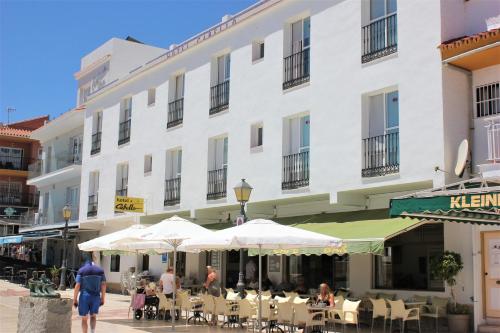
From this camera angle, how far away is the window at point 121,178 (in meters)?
32.0

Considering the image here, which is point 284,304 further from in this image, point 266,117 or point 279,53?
point 279,53

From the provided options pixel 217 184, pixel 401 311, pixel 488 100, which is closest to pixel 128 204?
pixel 217 184

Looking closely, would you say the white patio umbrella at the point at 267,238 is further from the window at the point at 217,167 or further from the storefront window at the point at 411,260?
the window at the point at 217,167

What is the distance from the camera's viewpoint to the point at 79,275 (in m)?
13.1

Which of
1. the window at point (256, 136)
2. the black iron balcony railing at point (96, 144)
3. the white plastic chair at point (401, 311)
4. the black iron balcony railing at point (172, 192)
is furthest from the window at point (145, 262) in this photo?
the white plastic chair at point (401, 311)

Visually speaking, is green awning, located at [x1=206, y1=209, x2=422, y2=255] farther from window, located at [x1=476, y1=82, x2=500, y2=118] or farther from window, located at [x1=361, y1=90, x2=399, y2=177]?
window, located at [x1=476, y1=82, x2=500, y2=118]

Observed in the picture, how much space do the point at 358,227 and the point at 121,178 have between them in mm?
18165

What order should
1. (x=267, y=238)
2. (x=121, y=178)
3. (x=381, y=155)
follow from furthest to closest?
(x=121, y=178) → (x=381, y=155) → (x=267, y=238)

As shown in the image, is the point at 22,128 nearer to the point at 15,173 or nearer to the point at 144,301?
the point at 15,173

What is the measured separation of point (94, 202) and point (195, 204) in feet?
36.7

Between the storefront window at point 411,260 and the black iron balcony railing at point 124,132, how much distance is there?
16.5m

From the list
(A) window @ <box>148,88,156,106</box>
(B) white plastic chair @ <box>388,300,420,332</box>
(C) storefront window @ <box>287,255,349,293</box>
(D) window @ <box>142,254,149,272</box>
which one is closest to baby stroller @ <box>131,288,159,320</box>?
(C) storefront window @ <box>287,255,349,293</box>

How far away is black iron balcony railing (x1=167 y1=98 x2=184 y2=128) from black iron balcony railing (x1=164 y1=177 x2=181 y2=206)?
2.54 metres

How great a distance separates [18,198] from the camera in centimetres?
5569
